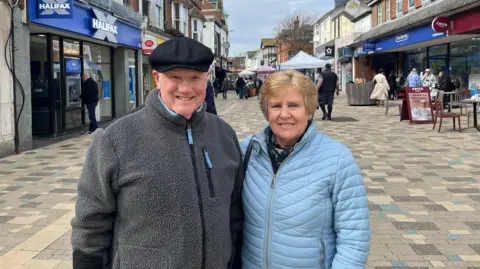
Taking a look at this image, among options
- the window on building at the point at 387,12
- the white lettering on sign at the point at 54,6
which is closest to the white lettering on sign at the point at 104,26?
Answer: the white lettering on sign at the point at 54,6

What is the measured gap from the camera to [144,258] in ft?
5.64

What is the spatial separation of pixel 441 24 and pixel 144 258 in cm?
1724

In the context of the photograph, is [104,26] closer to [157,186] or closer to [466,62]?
[157,186]

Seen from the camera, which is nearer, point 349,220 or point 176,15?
point 349,220

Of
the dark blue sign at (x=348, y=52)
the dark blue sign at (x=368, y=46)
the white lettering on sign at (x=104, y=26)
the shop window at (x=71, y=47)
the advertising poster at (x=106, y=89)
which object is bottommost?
the advertising poster at (x=106, y=89)

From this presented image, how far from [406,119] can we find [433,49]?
10.5 meters

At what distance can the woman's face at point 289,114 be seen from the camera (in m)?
2.01

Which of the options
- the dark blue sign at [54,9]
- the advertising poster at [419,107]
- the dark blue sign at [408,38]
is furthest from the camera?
the dark blue sign at [408,38]

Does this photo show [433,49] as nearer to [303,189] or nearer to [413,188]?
[413,188]

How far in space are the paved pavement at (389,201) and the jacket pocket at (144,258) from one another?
242 centimetres

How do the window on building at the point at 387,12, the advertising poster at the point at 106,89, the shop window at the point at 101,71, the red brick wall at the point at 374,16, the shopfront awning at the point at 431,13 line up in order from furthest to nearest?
the red brick wall at the point at 374,16 → the window on building at the point at 387,12 → the advertising poster at the point at 106,89 → the shopfront awning at the point at 431,13 → the shop window at the point at 101,71

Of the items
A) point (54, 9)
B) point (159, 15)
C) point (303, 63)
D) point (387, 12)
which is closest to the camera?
point (54, 9)

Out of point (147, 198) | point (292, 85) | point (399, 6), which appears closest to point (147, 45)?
point (399, 6)

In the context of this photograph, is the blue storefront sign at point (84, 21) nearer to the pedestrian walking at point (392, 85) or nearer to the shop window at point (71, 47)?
the shop window at point (71, 47)
